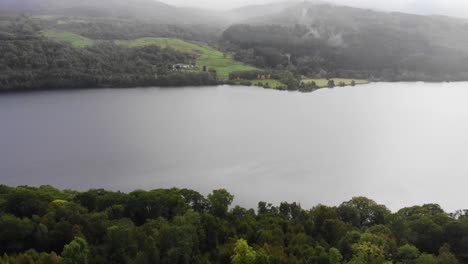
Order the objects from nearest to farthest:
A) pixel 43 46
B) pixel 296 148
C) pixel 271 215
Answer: pixel 271 215 → pixel 296 148 → pixel 43 46

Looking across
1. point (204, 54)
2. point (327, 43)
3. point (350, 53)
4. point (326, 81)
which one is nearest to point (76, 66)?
point (204, 54)

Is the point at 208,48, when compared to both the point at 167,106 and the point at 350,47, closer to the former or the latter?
the point at 350,47

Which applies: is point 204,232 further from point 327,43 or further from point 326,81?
point 327,43

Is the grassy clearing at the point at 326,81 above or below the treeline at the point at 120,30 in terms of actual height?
below

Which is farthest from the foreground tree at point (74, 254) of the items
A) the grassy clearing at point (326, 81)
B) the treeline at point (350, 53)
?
the treeline at point (350, 53)

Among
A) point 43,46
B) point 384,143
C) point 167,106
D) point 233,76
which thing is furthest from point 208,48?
point 384,143

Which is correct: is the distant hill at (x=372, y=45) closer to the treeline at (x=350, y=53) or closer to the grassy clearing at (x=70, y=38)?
the treeline at (x=350, y=53)
